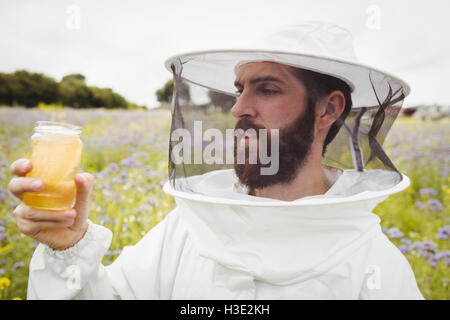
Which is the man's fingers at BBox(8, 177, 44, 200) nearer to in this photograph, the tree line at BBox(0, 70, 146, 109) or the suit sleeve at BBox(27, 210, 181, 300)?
the suit sleeve at BBox(27, 210, 181, 300)

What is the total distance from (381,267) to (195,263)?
0.85 m

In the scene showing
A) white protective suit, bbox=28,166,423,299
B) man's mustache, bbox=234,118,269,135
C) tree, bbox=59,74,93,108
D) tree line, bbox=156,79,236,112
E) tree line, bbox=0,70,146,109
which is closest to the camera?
white protective suit, bbox=28,166,423,299

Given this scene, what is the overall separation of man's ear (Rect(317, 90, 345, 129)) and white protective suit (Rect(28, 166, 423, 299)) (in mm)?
596

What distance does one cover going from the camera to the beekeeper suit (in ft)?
4.44

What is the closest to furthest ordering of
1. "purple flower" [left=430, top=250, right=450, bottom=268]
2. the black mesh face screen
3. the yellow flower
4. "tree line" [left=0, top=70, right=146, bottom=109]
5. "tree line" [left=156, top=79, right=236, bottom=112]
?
the black mesh face screen < "tree line" [left=156, top=79, right=236, bottom=112] < the yellow flower < "purple flower" [left=430, top=250, right=450, bottom=268] < "tree line" [left=0, top=70, right=146, bottom=109]

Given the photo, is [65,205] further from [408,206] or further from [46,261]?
[408,206]

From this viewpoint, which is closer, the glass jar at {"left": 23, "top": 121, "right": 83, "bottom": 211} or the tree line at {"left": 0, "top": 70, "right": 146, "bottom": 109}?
the glass jar at {"left": 23, "top": 121, "right": 83, "bottom": 211}

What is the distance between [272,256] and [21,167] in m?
1.03

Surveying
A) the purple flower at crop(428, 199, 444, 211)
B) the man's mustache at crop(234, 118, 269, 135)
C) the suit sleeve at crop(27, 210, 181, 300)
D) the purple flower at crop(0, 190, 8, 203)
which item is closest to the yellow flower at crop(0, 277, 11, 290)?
the purple flower at crop(0, 190, 8, 203)

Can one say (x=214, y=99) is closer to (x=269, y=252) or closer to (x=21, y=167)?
(x=269, y=252)

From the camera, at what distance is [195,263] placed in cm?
161

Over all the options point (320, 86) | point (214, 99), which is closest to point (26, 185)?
point (214, 99)

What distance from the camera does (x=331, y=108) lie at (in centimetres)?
188

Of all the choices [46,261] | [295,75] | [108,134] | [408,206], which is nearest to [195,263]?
[46,261]
